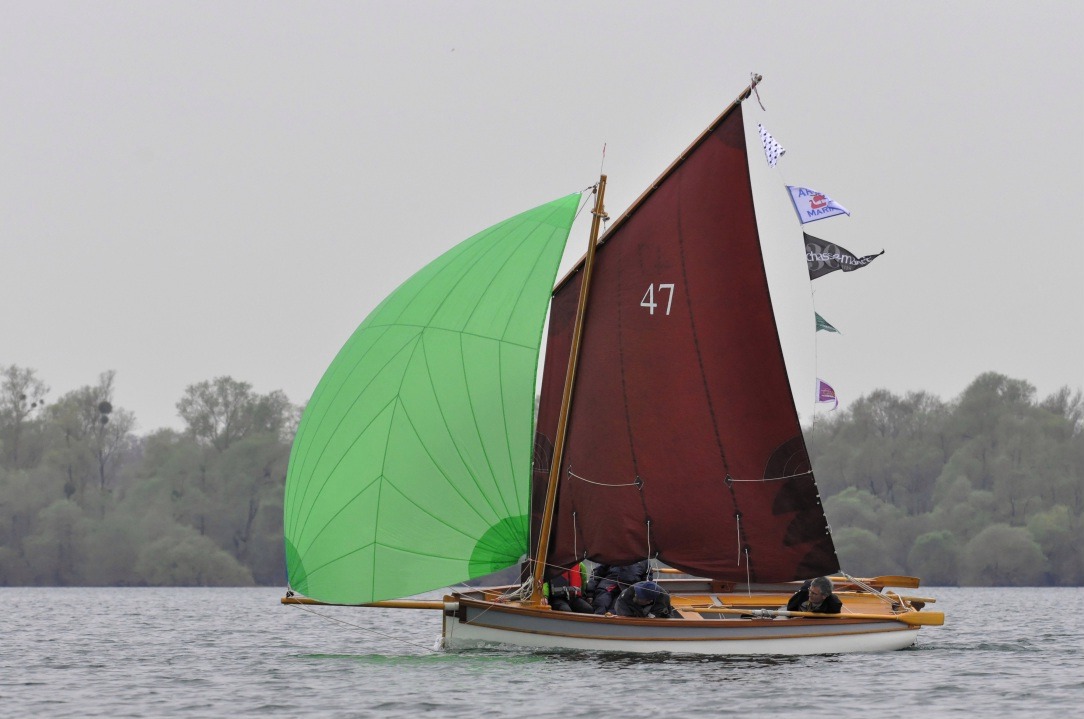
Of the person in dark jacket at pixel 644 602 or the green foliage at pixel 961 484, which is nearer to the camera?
the person in dark jacket at pixel 644 602

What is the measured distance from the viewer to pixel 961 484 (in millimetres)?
93938

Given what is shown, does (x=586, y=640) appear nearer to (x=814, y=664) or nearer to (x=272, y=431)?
(x=814, y=664)

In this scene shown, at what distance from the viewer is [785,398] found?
3034cm

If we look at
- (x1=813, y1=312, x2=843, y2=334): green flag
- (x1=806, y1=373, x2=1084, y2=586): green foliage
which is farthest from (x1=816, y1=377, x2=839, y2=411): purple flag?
(x1=806, y1=373, x2=1084, y2=586): green foliage

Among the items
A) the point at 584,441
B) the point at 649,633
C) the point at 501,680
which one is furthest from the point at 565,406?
the point at 501,680

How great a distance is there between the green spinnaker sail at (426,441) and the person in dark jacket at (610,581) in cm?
188

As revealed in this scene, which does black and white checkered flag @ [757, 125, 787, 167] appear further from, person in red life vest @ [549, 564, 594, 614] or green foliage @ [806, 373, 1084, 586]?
green foliage @ [806, 373, 1084, 586]

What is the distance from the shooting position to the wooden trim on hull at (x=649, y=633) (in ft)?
90.3

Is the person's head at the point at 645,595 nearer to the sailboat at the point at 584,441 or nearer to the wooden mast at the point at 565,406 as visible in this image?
the sailboat at the point at 584,441

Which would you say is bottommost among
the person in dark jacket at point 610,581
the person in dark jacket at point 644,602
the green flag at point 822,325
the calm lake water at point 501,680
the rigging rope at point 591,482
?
the calm lake water at point 501,680

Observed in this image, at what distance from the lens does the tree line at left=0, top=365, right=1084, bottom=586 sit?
90.6 meters

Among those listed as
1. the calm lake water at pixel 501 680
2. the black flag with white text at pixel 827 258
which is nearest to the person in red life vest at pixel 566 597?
the calm lake water at pixel 501 680

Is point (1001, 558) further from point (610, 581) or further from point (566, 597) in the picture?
point (566, 597)

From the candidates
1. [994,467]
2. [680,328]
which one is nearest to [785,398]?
[680,328]
